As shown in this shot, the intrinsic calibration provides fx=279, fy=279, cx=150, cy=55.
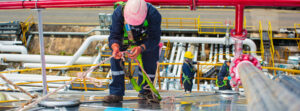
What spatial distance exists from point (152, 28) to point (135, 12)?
1.14ft

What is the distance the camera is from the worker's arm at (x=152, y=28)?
2.83m

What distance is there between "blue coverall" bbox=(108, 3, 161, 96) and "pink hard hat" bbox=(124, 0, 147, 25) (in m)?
0.18

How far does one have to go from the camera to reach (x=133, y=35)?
9.53 ft

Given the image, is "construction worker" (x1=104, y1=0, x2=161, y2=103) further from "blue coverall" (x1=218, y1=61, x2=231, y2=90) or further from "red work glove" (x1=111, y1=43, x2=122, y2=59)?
"blue coverall" (x1=218, y1=61, x2=231, y2=90)

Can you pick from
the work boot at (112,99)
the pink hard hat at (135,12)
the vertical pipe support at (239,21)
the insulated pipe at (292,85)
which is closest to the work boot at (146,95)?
the work boot at (112,99)

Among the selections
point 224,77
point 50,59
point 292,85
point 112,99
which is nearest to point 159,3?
point 112,99

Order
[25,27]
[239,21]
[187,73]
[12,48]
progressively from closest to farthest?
[239,21] → [187,73] → [12,48] → [25,27]

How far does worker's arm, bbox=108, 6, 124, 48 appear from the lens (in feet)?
9.32

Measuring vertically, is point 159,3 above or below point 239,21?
above

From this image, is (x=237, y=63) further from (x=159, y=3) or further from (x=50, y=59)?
(x=50, y=59)

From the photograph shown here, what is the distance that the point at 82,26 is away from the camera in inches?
632

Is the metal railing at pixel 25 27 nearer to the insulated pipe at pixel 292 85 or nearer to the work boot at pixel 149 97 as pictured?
the work boot at pixel 149 97

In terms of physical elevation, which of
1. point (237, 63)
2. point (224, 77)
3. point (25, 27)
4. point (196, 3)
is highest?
point (25, 27)

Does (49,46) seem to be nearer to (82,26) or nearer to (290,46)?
(82,26)
